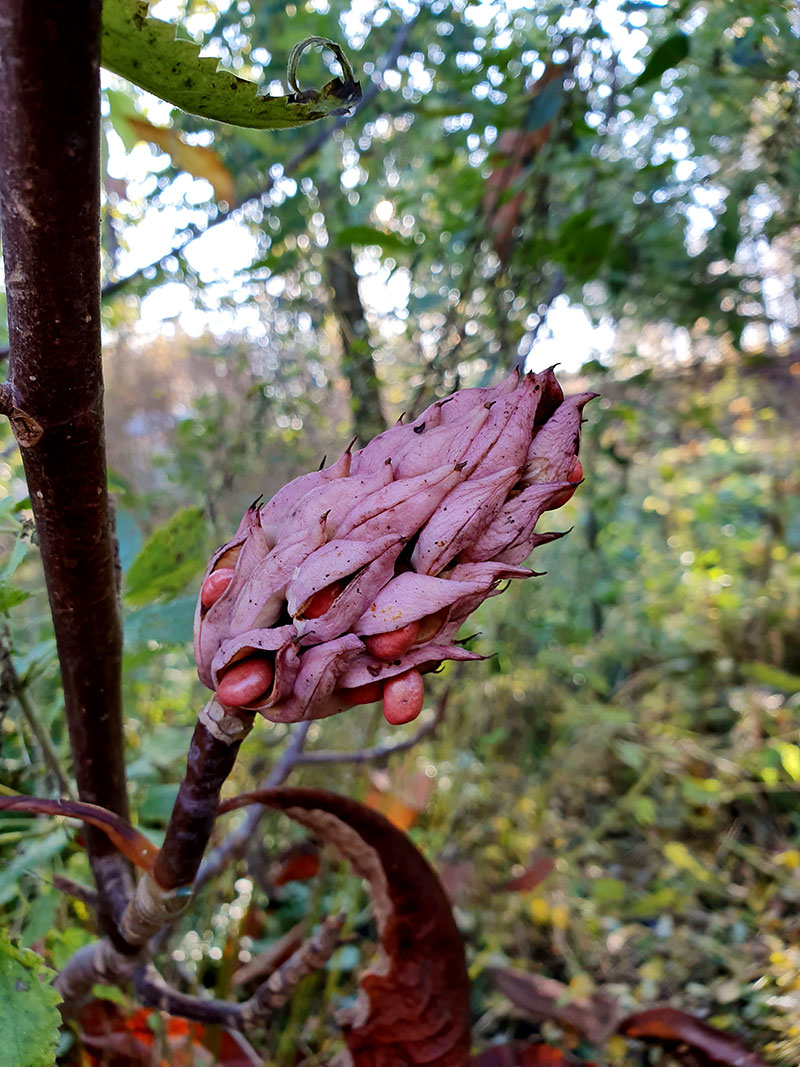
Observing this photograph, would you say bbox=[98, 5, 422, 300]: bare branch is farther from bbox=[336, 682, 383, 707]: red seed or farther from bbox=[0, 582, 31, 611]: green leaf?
bbox=[336, 682, 383, 707]: red seed

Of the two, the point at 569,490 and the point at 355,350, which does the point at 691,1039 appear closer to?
the point at 569,490

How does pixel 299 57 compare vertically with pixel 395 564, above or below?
above

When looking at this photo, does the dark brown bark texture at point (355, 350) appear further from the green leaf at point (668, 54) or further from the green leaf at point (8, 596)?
the green leaf at point (8, 596)

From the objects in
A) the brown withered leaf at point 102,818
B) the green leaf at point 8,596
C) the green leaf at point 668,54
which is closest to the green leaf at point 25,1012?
the brown withered leaf at point 102,818

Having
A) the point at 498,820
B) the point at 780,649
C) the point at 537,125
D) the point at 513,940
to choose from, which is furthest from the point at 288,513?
the point at 780,649

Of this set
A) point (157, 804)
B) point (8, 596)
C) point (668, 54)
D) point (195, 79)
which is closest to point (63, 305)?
point (195, 79)
